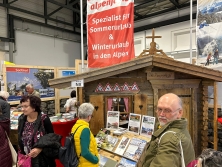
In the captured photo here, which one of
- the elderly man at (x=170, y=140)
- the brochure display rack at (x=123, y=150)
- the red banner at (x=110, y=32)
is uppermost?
the red banner at (x=110, y=32)

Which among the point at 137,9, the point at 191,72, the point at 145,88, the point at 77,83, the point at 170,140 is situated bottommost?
the point at 170,140

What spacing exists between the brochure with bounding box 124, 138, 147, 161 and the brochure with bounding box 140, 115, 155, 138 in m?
0.20

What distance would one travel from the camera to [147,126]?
320 cm

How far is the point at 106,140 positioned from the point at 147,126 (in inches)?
31.5

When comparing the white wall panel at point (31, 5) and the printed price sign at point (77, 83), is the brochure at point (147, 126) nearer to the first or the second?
the printed price sign at point (77, 83)

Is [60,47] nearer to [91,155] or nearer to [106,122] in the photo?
[106,122]

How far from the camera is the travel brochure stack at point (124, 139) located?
2.86m

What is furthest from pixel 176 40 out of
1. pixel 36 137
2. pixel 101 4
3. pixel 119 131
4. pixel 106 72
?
pixel 36 137

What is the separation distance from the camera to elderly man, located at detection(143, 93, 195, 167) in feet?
4.12

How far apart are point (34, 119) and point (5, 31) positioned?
7915 millimetres

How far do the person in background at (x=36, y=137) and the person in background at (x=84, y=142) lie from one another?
0.36m

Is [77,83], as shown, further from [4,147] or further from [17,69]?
[17,69]

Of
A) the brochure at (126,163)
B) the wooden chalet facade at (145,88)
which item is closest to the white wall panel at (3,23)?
the wooden chalet facade at (145,88)

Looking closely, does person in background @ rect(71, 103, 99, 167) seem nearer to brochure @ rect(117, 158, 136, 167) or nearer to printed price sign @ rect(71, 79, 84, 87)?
brochure @ rect(117, 158, 136, 167)
